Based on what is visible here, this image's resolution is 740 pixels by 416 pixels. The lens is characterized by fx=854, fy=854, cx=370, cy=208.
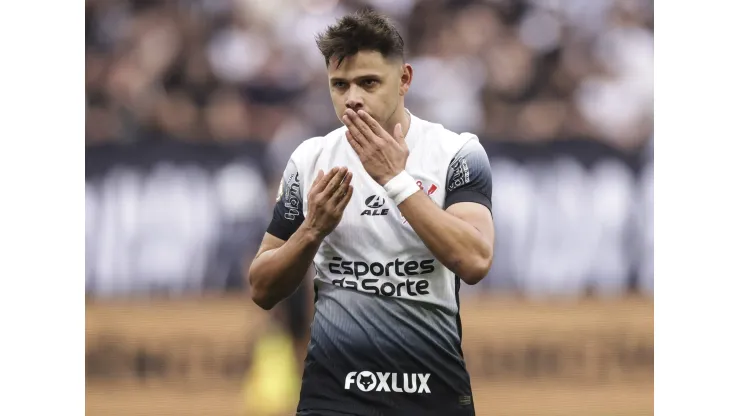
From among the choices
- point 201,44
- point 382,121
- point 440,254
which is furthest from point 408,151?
point 201,44

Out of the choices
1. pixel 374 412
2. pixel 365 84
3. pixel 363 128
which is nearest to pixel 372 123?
pixel 363 128

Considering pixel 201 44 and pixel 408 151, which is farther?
pixel 201 44

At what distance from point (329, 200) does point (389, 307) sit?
0.50 metres

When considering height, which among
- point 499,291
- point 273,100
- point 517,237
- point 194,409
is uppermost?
point 273,100

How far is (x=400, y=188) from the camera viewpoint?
120 inches

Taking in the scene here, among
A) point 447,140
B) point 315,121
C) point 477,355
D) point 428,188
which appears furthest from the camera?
point 315,121

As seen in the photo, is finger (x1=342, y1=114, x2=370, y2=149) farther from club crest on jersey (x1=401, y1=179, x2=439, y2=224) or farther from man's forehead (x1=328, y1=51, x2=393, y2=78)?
club crest on jersey (x1=401, y1=179, x2=439, y2=224)

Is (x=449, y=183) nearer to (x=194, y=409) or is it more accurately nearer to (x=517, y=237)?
(x=517, y=237)

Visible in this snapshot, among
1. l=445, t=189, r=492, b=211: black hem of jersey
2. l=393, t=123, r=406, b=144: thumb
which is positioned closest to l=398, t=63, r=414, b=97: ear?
l=393, t=123, r=406, b=144: thumb

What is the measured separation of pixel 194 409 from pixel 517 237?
2560mm

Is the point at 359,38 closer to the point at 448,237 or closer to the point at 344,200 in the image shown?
the point at 344,200

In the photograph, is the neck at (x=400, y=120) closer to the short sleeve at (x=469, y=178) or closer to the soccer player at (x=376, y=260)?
the soccer player at (x=376, y=260)

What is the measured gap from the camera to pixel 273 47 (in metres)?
6.18

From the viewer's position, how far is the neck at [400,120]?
3.42m
